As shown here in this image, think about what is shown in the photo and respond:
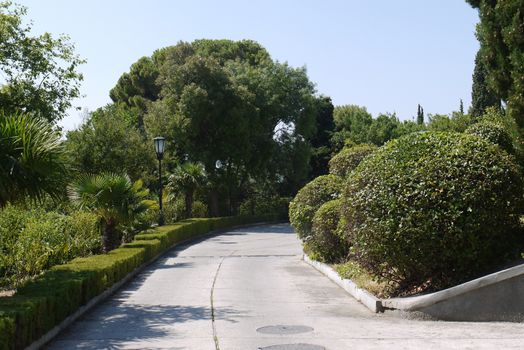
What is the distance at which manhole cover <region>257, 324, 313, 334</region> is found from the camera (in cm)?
910

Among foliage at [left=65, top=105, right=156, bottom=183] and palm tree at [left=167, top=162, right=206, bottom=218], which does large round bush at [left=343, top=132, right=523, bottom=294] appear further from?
palm tree at [left=167, top=162, right=206, bottom=218]

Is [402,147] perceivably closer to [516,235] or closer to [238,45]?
[516,235]

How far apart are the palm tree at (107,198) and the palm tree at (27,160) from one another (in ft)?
20.5

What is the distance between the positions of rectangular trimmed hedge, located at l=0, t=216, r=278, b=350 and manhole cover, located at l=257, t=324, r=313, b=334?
303cm

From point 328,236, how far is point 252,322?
26.2ft

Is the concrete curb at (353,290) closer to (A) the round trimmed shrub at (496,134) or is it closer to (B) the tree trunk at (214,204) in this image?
(A) the round trimmed shrub at (496,134)

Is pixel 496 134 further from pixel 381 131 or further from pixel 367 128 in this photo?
pixel 367 128

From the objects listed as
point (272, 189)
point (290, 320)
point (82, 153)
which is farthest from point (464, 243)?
point (272, 189)

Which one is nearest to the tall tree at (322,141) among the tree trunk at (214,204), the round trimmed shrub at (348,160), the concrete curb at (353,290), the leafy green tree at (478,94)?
the tree trunk at (214,204)

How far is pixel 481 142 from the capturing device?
10.9m

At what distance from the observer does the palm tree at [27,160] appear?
991 cm

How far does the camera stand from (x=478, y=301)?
372 inches

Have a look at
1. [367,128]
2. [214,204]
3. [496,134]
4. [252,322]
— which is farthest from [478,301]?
[367,128]

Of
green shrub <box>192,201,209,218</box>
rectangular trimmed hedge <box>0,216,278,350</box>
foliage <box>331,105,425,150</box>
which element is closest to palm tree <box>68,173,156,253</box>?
rectangular trimmed hedge <box>0,216,278,350</box>
